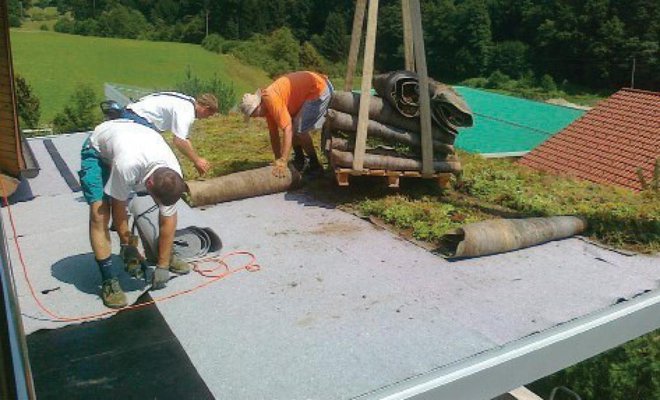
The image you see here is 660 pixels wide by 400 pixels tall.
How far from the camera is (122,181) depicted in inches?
168

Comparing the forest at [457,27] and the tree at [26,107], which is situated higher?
the forest at [457,27]

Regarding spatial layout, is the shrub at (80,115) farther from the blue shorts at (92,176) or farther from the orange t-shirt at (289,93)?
the blue shorts at (92,176)

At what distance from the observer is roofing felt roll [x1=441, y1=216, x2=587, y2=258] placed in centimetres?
523

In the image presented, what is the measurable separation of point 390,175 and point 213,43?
63.4 m

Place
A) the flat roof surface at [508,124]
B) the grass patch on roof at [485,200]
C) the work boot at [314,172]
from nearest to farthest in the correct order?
the grass patch on roof at [485,200] → the work boot at [314,172] → the flat roof surface at [508,124]

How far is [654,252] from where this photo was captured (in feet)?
18.2

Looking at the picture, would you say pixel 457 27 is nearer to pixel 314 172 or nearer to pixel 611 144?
pixel 611 144

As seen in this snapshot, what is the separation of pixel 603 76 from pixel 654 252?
63004mm

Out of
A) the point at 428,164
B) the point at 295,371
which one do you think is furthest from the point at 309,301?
the point at 428,164

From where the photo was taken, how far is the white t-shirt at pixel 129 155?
4242 mm

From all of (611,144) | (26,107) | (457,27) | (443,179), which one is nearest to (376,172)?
(443,179)

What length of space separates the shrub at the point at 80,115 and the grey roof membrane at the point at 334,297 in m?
30.2

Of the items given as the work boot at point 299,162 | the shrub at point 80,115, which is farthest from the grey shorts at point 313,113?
the shrub at point 80,115

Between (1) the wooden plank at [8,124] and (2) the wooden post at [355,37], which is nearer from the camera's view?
(2) the wooden post at [355,37]
